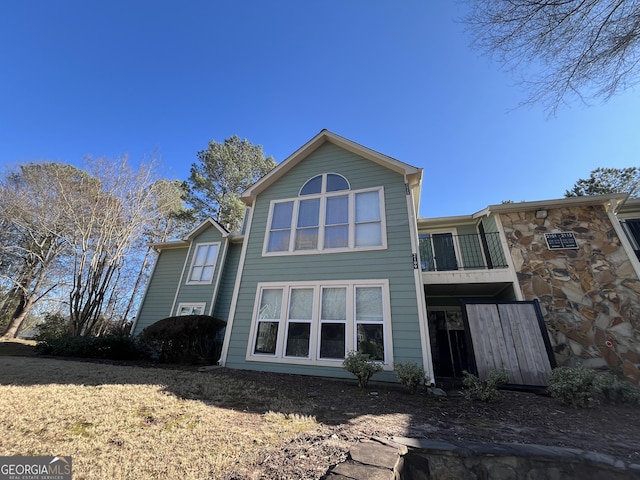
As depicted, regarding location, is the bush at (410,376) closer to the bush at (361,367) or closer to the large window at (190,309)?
the bush at (361,367)

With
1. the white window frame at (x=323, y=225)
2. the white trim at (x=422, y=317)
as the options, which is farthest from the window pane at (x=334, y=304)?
the white trim at (x=422, y=317)

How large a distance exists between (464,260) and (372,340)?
17.5 ft

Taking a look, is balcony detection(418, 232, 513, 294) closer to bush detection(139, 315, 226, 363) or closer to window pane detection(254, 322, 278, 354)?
window pane detection(254, 322, 278, 354)

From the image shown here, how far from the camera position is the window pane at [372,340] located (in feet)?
20.1

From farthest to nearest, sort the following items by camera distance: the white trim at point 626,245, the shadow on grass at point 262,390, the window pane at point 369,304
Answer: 1. the white trim at point 626,245
2. the window pane at point 369,304
3. the shadow on grass at point 262,390

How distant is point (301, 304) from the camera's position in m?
7.16

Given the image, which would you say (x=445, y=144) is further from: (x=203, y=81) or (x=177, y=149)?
(x=177, y=149)

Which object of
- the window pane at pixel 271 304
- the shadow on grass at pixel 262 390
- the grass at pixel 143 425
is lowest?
the grass at pixel 143 425

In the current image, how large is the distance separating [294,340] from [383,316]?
2508 mm

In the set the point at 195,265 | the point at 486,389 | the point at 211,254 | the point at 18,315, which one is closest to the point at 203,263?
the point at 195,265

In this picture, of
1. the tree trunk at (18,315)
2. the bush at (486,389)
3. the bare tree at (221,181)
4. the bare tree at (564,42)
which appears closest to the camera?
the bush at (486,389)

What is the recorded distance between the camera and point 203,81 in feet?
42.3

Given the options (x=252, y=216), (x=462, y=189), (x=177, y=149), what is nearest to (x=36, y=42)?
(x=177, y=149)

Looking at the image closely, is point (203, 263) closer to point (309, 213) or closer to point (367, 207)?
point (309, 213)
